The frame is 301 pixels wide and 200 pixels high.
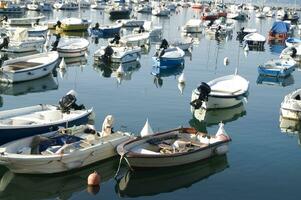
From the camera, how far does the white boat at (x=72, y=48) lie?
45.7 meters

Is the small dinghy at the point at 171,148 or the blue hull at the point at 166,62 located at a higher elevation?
the small dinghy at the point at 171,148

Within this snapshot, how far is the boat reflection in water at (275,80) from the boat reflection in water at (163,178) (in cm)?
2017

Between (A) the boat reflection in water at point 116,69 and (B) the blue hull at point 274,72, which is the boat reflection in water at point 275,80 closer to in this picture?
(B) the blue hull at point 274,72

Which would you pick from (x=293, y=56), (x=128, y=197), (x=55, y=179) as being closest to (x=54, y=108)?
(x=55, y=179)

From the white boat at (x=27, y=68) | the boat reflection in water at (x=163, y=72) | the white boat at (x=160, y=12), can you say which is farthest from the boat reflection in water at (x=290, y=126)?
the white boat at (x=160, y=12)

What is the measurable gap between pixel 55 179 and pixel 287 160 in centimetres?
982

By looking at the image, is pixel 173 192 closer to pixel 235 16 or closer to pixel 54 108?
pixel 54 108

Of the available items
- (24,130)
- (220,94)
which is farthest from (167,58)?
(24,130)

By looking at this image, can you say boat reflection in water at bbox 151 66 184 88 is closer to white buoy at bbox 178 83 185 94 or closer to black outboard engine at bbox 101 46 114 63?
white buoy at bbox 178 83 185 94

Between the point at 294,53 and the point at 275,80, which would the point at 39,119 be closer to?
the point at 275,80

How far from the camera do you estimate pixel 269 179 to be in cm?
1959

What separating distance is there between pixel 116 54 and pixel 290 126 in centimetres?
2030

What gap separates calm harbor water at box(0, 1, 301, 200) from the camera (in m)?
18.1

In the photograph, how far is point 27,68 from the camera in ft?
116
